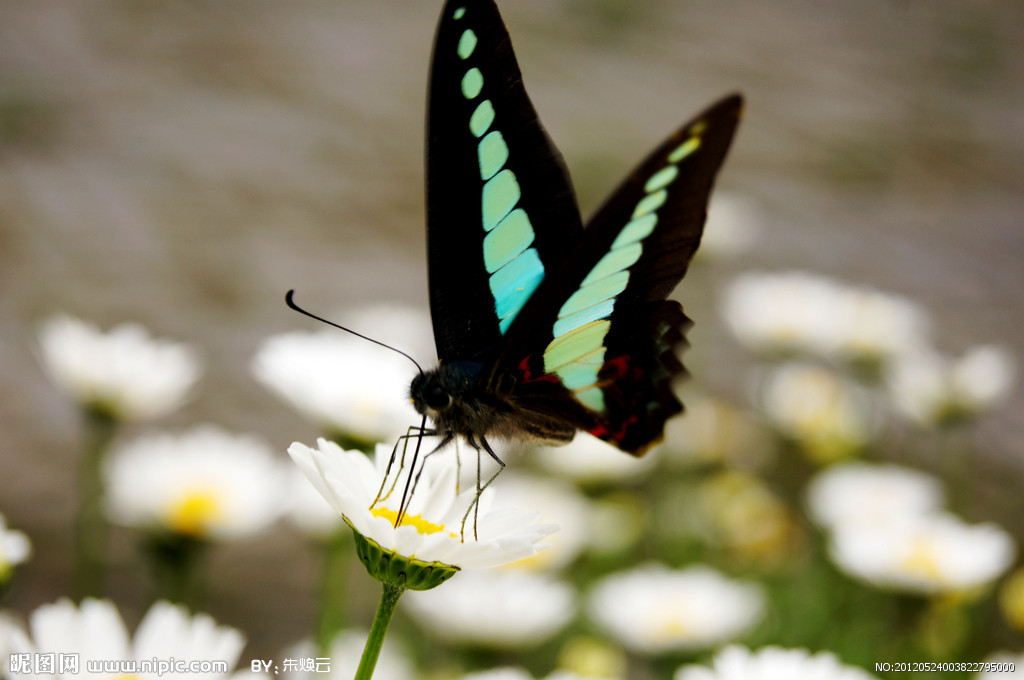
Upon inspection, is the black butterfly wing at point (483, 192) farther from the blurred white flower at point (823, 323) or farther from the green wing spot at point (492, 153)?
the blurred white flower at point (823, 323)

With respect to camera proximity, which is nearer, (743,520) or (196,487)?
(196,487)

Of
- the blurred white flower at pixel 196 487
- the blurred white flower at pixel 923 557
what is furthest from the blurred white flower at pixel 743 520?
the blurred white flower at pixel 196 487

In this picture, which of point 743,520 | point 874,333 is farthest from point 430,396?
point 874,333

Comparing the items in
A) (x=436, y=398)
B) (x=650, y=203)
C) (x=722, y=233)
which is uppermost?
(x=722, y=233)

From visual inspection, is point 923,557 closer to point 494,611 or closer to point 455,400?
point 494,611

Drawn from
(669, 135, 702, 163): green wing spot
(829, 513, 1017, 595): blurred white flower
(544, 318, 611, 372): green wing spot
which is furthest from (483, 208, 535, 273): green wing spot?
(829, 513, 1017, 595): blurred white flower

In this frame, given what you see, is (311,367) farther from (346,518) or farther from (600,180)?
(600,180)
